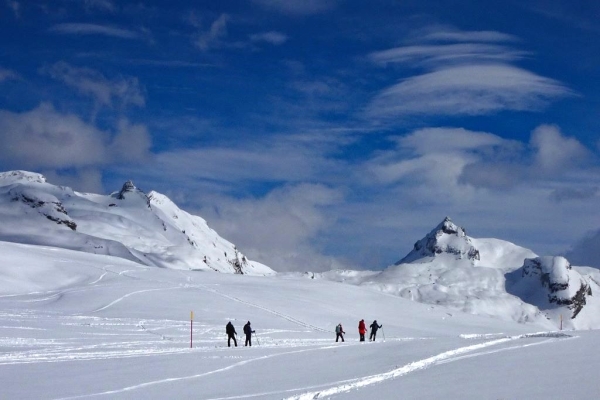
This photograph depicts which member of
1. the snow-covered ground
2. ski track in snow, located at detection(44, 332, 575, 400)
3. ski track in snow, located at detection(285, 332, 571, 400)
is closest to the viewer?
ski track in snow, located at detection(285, 332, 571, 400)

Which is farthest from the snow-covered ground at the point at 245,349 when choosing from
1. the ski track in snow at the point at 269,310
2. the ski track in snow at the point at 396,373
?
the ski track in snow at the point at 269,310

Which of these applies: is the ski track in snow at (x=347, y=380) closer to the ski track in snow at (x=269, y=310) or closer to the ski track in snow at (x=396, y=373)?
the ski track in snow at (x=396, y=373)

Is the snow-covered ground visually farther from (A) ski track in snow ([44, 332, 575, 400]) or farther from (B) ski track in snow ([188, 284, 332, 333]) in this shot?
(B) ski track in snow ([188, 284, 332, 333])

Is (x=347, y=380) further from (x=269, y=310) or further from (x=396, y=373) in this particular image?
(x=269, y=310)

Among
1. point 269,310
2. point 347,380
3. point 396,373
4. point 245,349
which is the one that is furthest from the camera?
point 269,310

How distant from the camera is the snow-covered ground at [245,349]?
19.2 metres

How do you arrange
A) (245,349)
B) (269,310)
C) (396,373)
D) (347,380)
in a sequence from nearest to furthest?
(347,380), (396,373), (245,349), (269,310)

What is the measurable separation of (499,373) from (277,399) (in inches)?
242

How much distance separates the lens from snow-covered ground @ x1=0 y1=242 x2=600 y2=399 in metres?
19.2

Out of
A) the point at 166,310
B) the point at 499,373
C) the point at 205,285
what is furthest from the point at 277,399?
the point at 205,285

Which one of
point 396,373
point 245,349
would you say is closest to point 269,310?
point 245,349

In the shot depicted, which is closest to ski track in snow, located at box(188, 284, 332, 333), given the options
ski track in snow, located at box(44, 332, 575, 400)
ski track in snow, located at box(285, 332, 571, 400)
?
ski track in snow, located at box(285, 332, 571, 400)

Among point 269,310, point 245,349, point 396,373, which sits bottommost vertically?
point 396,373

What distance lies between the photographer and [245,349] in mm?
33281
